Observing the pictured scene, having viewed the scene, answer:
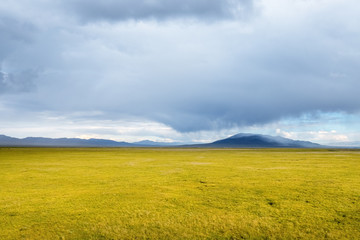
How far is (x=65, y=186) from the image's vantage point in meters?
16.0

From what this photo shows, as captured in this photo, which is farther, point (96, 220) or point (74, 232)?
point (96, 220)

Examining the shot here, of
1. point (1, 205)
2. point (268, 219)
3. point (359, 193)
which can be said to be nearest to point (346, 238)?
point (268, 219)

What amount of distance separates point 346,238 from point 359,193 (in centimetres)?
A: 669

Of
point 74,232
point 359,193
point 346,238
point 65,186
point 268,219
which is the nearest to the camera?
point 346,238

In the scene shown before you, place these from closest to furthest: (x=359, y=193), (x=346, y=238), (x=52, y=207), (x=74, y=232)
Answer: (x=346, y=238), (x=74, y=232), (x=52, y=207), (x=359, y=193)

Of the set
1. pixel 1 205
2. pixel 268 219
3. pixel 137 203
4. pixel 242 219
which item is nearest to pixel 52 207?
pixel 1 205

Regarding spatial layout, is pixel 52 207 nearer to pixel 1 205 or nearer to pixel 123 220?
pixel 1 205

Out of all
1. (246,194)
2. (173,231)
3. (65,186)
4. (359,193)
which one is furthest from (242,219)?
(65,186)

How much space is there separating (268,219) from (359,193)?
717 centimetres

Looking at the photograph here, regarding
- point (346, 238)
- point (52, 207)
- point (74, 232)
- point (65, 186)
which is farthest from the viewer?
point (65, 186)

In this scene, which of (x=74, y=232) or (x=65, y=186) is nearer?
(x=74, y=232)

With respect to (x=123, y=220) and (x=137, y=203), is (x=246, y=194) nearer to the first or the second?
(x=137, y=203)

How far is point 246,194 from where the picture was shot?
1305 cm

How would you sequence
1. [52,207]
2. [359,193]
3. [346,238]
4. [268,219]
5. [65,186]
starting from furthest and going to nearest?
[65,186]
[359,193]
[52,207]
[268,219]
[346,238]
